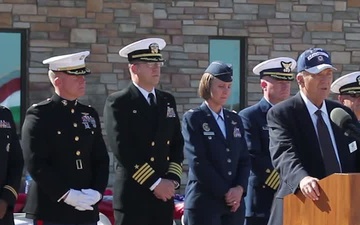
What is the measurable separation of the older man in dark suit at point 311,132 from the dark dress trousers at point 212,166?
1606mm

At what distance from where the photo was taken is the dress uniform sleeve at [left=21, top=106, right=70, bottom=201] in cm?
687

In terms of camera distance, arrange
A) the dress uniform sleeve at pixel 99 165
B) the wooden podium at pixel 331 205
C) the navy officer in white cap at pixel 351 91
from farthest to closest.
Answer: the navy officer in white cap at pixel 351 91
the dress uniform sleeve at pixel 99 165
the wooden podium at pixel 331 205

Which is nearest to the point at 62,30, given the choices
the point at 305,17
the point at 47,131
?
the point at 305,17

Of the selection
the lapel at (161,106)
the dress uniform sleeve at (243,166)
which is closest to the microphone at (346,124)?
the lapel at (161,106)

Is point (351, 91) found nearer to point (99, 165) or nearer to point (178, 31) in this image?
point (99, 165)

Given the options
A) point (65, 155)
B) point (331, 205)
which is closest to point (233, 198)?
point (65, 155)

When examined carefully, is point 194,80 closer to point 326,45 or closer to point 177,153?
point 326,45

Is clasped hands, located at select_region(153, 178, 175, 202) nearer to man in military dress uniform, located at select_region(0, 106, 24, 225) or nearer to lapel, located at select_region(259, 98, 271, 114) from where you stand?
man in military dress uniform, located at select_region(0, 106, 24, 225)

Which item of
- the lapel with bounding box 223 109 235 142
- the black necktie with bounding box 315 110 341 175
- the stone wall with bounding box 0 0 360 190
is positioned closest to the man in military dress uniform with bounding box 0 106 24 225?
the lapel with bounding box 223 109 235 142

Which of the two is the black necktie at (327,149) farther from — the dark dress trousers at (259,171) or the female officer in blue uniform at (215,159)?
the dark dress trousers at (259,171)

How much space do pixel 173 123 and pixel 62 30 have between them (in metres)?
5.51

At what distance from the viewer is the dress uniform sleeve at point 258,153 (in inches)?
331

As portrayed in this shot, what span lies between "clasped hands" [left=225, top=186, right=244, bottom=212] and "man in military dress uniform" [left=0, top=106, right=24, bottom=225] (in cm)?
175

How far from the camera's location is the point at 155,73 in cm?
751
